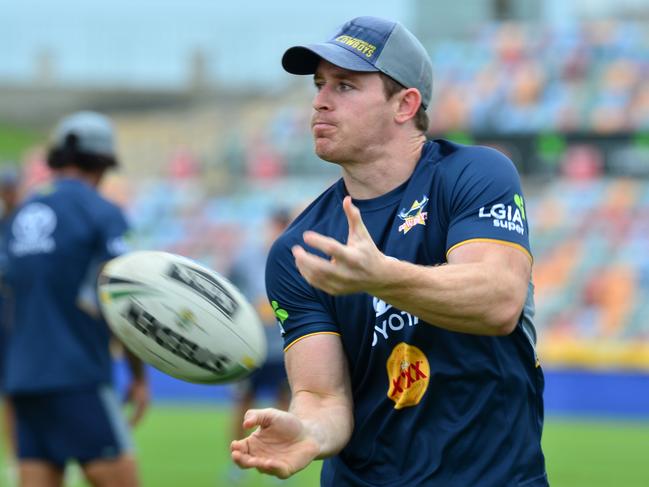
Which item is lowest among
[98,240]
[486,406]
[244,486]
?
[244,486]

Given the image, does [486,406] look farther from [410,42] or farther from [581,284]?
[581,284]

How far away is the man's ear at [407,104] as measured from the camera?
407 centimetres

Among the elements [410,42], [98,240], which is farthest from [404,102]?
[98,240]

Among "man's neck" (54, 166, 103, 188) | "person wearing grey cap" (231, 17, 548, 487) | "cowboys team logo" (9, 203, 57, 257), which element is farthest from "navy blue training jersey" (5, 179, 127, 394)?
"person wearing grey cap" (231, 17, 548, 487)

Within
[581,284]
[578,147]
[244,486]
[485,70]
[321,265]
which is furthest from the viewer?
[485,70]

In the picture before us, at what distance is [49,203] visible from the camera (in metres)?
6.67

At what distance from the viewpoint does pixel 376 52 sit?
13.2 ft

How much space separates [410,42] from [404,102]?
189 mm

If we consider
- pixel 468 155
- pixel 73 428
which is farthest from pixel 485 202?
pixel 73 428

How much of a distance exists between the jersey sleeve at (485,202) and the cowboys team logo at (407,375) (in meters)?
0.35

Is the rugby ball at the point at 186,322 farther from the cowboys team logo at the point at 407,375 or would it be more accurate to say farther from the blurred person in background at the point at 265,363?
the blurred person in background at the point at 265,363

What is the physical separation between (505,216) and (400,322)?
46 cm

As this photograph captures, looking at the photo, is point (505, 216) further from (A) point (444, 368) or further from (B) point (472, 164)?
(A) point (444, 368)

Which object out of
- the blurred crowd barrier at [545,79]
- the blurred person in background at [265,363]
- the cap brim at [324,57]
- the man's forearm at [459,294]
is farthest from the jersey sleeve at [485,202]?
the blurred crowd barrier at [545,79]
